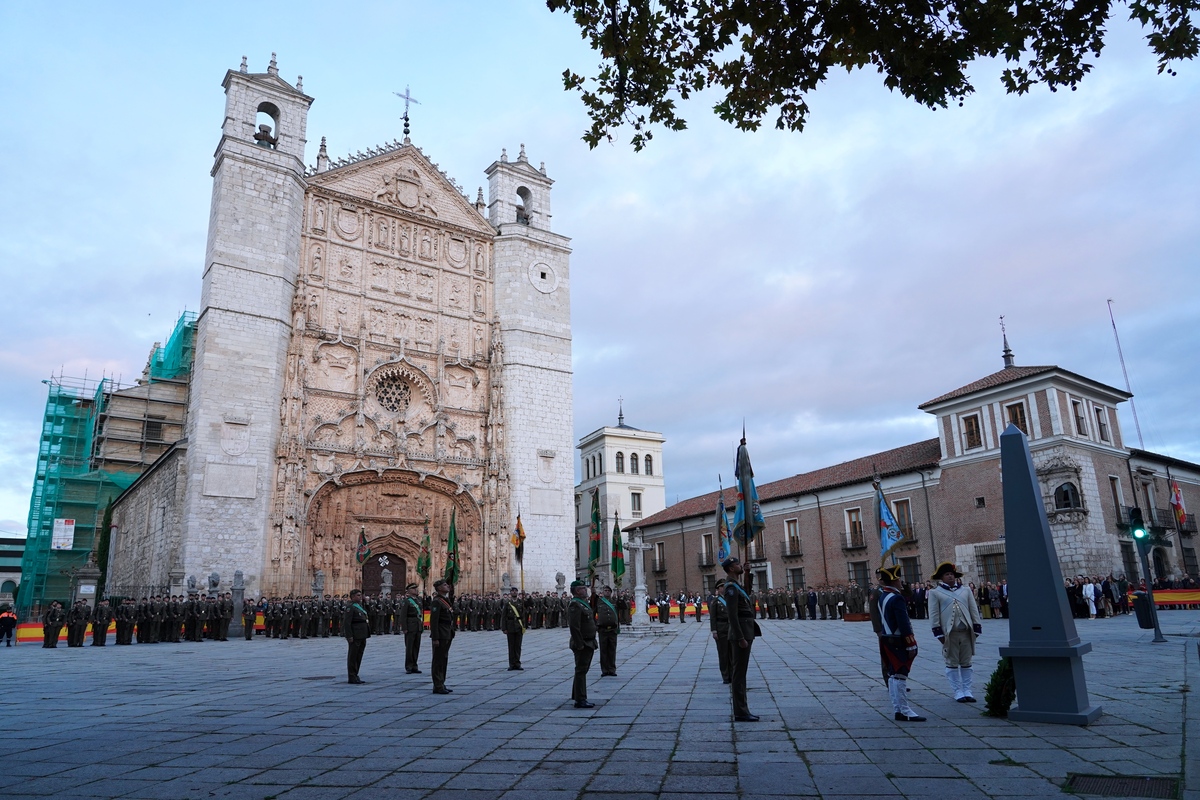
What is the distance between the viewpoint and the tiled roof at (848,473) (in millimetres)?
32406

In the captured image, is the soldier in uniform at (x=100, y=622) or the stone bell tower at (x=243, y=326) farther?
the stone bell tower at (x=243, y=326)

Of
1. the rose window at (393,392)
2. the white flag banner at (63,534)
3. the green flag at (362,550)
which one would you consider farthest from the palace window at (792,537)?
the white flag banner at (63,534)

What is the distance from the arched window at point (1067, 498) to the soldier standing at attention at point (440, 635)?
24.3 m

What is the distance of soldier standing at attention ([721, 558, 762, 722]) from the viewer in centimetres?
708

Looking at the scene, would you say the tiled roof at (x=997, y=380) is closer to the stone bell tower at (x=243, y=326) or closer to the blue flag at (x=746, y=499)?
the blue flag at (x=746, y=499)

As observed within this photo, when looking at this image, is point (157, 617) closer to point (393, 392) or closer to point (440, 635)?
point (393, 392)

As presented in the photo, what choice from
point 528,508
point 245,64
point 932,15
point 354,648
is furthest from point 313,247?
point 932,15

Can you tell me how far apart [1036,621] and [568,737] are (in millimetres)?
4136

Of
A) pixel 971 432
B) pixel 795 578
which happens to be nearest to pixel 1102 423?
pixel 971 432

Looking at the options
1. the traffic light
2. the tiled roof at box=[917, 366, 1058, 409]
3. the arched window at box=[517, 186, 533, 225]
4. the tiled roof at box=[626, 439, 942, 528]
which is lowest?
the traffic light

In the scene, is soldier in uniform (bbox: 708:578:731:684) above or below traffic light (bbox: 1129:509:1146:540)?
below

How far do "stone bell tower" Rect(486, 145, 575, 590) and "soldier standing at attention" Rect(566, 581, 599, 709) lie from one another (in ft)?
71.1

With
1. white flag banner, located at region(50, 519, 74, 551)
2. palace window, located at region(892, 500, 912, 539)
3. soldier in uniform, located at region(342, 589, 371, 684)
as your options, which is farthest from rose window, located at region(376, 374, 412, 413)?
palace window, located at region(892, 500, 912, 539)

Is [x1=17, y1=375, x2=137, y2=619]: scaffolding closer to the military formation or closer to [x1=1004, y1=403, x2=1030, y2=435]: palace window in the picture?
the military formation
